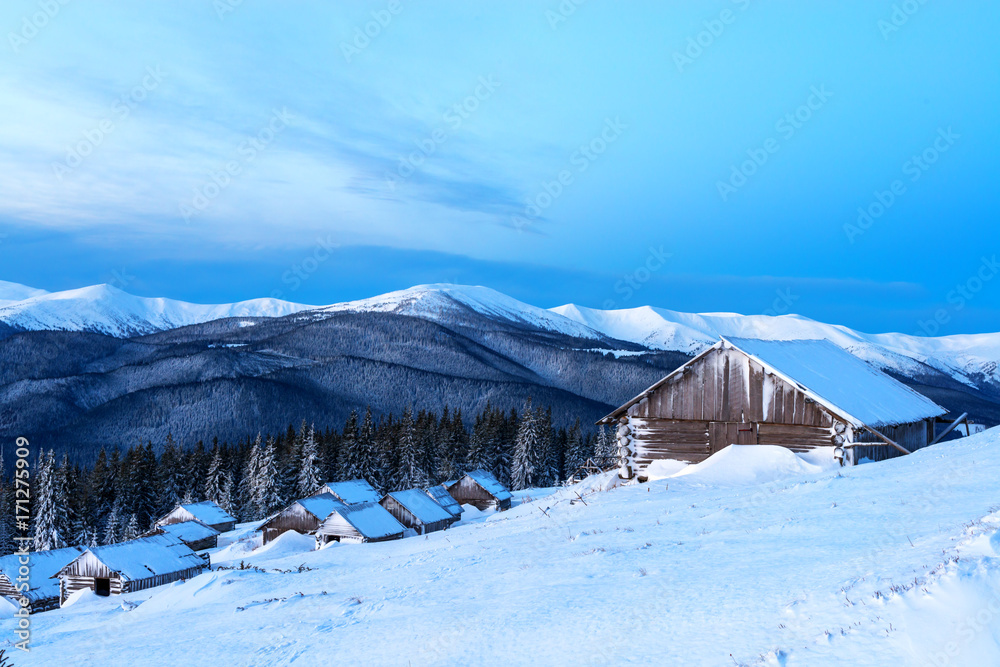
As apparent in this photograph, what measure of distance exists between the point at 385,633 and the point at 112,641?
6.94m

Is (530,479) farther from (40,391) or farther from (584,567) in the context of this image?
(40,391)

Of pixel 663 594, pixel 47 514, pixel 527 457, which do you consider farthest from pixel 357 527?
pixel 663 594

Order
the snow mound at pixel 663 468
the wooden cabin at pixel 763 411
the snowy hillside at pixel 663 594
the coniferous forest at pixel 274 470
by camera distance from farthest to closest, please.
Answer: the coniferous forest at pixel 274 470 < the snow mound at pixel 663 468 < the wooden cabin at pixel 763 411 < the snowy hillside at pixel 663 594

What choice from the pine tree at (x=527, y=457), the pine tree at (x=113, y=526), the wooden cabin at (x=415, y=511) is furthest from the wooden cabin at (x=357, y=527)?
the pine tree at (x=527, y=457)

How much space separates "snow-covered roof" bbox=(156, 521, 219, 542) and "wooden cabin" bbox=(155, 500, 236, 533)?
5.80 feet

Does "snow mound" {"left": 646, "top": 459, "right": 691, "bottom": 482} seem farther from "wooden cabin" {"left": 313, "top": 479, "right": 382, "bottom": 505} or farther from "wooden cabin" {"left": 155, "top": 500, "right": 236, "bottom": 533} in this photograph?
"wooden cabin" {"left": 155, "top": 500, "right": 236, "bottom": 533}

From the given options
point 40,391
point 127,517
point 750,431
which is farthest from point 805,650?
Answer: point 40,391

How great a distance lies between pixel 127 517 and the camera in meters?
73.7

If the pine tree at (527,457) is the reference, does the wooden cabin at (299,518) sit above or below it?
below

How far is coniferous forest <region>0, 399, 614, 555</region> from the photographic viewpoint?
2712 inches

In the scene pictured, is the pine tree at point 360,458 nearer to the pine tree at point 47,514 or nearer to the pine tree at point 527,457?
the pine tree at point 527,457

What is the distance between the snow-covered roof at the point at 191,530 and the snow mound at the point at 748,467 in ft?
169

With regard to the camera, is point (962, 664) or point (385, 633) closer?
point (962, 664)

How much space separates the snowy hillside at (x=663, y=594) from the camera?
7.20 meters
